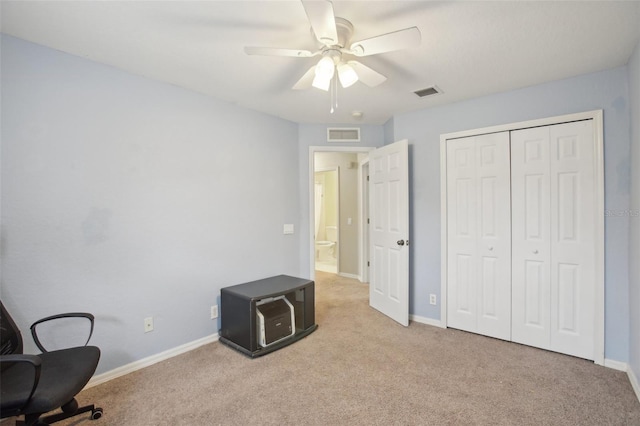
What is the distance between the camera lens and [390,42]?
1576 millimetres

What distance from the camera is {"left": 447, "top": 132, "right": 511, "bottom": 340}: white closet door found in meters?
2.83

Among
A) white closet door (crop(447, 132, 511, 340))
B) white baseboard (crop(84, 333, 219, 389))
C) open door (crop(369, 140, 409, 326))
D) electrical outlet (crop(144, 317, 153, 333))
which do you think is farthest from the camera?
open door (crop(369, 140, 409, 326))

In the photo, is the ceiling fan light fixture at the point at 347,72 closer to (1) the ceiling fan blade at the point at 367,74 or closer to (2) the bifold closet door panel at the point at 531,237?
(1) the ceiling fan blade at the point at 367,74

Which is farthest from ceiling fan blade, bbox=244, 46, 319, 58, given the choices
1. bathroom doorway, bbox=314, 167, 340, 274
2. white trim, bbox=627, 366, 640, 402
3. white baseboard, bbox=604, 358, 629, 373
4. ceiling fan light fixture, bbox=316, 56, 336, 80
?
bathroom doorway, bbox=314, 167, 340, 274

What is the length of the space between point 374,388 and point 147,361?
1.80 meters

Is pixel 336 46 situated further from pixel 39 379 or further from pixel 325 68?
pixel 39 379

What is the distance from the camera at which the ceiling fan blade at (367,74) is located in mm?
1914

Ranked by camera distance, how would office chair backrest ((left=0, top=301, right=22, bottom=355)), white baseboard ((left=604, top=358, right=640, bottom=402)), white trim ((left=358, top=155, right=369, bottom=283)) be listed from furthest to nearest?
white trim ((left=358, top=155, right=369, bottom=283))
white baseboard ((left=604, top=358, right=640, bottom=402))
office chair backrest ((left=0, top=301, right=22, bottom=355))

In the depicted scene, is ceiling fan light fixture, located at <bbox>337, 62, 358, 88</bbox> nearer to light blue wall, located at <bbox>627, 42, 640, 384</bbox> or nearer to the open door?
the open door

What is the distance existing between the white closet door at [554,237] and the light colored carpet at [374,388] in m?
0.21

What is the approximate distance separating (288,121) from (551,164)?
2677 mm

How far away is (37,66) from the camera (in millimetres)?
1949

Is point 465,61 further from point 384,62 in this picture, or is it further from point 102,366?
point 102,366

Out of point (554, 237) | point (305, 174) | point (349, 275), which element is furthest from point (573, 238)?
point (349, 275)
